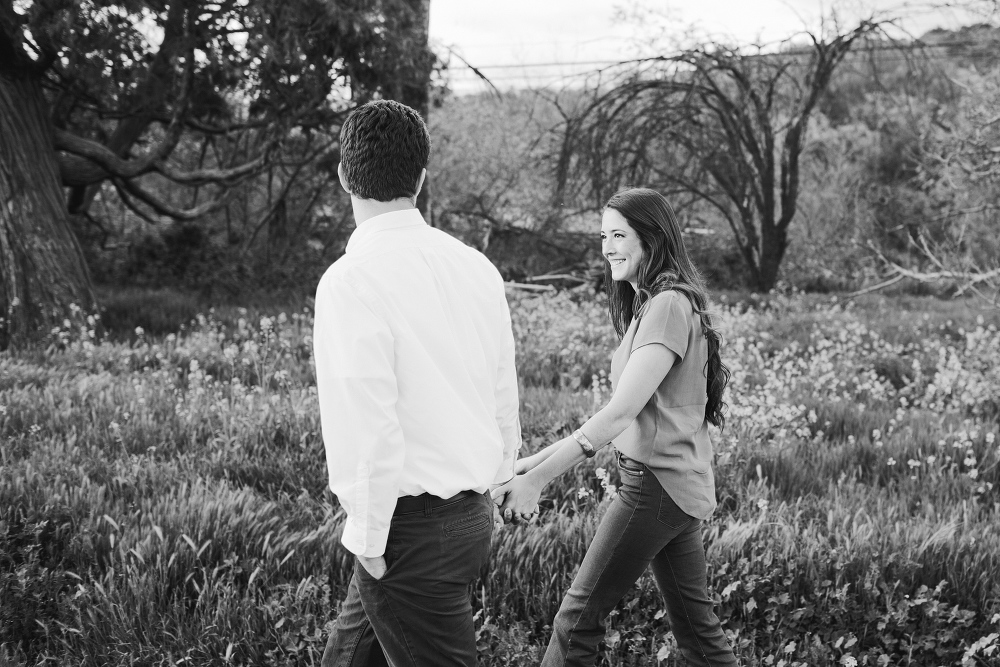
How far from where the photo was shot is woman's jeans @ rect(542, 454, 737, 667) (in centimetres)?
247

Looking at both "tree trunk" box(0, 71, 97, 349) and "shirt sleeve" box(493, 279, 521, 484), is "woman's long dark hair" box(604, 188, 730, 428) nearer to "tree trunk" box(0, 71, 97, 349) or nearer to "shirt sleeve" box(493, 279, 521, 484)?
"shirt sleeve" box(493, 279, 521, 484)

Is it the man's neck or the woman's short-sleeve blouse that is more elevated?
the man's neck

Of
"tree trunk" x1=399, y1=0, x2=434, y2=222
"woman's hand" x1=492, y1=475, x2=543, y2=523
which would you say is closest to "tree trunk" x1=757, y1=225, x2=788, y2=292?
"tree trunk" x1=399, y1=0, x2=434, y2=222

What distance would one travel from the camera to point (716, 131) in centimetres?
1262

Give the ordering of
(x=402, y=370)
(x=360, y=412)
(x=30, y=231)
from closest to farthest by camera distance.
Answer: (x=360, y=412), (x=402, y=370), (x=30, y=231)

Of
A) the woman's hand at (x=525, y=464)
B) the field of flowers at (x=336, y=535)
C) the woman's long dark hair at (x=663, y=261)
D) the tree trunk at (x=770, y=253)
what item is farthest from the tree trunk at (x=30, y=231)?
the tree trunk at (x=770, y=253)

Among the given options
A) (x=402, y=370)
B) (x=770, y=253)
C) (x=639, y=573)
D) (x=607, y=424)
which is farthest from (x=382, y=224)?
(x=770, y=253)

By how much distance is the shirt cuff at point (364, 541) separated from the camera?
1.89 m

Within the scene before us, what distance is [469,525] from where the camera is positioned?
204 cm

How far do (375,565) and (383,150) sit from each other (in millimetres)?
995

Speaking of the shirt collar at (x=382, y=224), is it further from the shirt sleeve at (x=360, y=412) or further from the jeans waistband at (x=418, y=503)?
the jeans waistband at (x=418, y=503)

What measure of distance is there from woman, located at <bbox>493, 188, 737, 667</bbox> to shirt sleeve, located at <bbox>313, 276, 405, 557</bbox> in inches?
21.4

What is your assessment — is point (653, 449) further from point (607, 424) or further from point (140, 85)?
point (140, 85)

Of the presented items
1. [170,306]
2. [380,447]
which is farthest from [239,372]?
[380,447]
